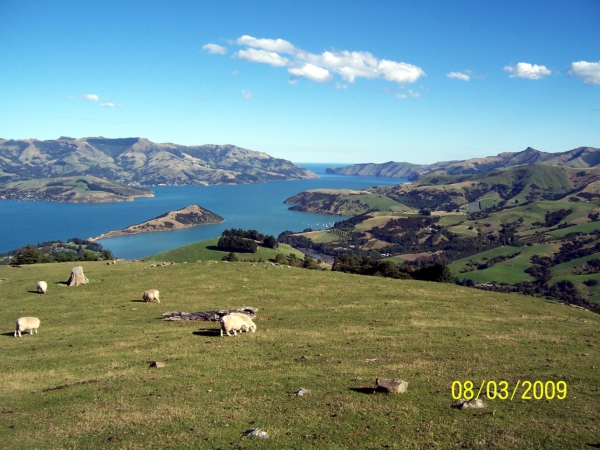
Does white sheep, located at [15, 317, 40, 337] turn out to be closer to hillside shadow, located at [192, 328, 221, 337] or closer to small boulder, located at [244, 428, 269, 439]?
hillside shadow, located at [192, 328, 221, 337]

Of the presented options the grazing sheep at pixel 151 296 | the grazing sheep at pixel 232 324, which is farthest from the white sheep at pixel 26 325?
the grazing sheep at pixel 232 324

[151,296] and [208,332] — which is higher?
[208,332]

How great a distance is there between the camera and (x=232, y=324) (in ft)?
79.9

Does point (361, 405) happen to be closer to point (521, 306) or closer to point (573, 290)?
point (521, 306)

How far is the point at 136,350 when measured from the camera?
21359mm

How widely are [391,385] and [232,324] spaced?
39.0 feet

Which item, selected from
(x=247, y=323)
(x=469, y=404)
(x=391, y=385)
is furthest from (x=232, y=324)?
(x=469, y=404)

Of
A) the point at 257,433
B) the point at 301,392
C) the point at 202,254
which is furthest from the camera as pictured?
the point at 202,254

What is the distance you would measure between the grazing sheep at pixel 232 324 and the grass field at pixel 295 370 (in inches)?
43.1

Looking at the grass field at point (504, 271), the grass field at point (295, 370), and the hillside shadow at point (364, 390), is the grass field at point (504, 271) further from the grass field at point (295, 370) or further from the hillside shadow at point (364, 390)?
the hillside shadow at point (364, 390)

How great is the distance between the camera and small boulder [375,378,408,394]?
15.1m

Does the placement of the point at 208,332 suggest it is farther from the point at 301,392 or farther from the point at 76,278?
the point at 76,278

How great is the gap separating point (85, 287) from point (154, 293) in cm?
987
